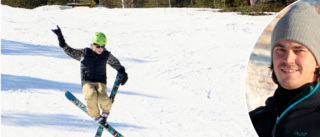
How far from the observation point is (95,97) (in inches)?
101

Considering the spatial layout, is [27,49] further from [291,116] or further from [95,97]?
[291,116]

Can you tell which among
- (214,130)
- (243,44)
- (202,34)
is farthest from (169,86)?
(202,34)

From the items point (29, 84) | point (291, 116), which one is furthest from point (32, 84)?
point (291, 116)

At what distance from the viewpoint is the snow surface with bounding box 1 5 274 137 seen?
665 centimetres

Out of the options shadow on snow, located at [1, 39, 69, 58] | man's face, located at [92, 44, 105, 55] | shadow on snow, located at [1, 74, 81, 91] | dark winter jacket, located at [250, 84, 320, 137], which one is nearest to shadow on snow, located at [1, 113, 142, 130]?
shadow on snow, located at [1, 74, 81, 91]

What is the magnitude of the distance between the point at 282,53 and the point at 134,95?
781 centimetres

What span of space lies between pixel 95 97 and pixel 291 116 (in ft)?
6.43

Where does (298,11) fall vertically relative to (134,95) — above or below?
above

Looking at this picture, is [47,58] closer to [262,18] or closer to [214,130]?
[214,130]

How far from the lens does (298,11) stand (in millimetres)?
672

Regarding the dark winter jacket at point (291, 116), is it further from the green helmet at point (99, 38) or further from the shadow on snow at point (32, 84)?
the shadow on snow at point (32, 84)

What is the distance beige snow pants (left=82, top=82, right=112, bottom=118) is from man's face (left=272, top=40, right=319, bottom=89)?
1917 millimetres

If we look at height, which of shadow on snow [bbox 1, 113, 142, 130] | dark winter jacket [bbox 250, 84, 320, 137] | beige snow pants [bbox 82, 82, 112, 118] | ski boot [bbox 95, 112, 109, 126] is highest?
dark winter jacket [bbox 250, 84, 320, 137]

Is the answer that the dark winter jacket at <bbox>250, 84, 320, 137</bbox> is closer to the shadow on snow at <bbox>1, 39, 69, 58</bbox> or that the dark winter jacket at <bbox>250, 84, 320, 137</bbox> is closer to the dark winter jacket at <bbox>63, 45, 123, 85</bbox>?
the dark winter jacket at <bbox>63, 45, 123, 85</bbox>
